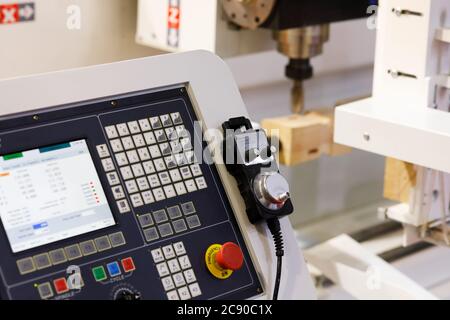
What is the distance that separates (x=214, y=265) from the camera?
2.70 ft

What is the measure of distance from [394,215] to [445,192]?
9 cm

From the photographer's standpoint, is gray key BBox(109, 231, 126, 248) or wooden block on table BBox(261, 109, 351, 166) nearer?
gray key BBox(109, 231, 126, 248)

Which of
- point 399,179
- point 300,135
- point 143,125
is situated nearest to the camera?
point 143,125

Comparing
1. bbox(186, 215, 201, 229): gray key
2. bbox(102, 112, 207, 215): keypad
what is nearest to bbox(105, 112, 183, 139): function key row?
bbox(102, 112, 207, 215): keypad

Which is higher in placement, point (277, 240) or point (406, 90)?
point (406, 90)

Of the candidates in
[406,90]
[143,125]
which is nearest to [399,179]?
[406,90]

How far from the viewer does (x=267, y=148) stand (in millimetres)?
878

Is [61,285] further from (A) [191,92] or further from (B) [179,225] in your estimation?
(A) [191,92]

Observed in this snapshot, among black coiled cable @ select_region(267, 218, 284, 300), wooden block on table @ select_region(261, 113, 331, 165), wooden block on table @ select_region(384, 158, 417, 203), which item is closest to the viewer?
black coiled cable @ select_region(267, 218, 284, 300)

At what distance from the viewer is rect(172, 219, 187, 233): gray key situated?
822mm

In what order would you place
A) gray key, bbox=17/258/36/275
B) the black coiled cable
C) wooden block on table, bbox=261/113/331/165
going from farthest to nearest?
wooden block on table, bbox=261/113/331/165 → the black coiled cable → gray key, bbox=17/258/36/275

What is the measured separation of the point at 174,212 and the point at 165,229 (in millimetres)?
23

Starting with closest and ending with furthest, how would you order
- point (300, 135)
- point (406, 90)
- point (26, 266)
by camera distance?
point (26, 266) < point (406, 90) < point (300, 135)

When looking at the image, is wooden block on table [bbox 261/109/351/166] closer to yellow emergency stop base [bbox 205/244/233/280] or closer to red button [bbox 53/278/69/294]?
yellow emergency stop base [bbox 205/244/233/280]
